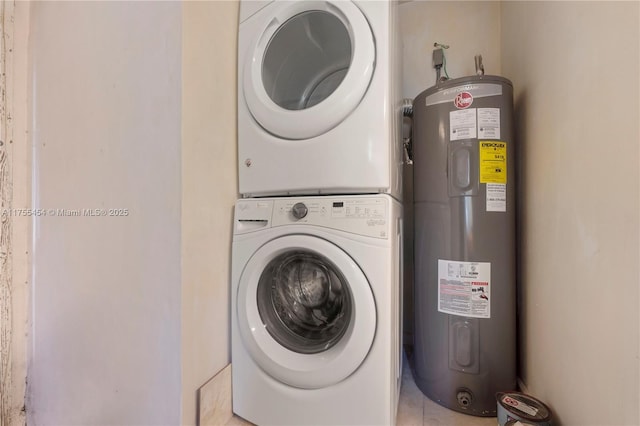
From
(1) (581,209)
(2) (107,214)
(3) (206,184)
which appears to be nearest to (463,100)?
(1) (581,209)

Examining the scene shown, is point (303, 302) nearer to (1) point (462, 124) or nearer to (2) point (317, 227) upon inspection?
(2) point (317, 227)

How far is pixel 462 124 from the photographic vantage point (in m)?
0.93

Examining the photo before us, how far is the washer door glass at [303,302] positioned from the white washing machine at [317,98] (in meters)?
0.25

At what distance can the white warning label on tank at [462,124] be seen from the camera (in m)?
0.92

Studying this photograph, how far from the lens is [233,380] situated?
3.06 ft

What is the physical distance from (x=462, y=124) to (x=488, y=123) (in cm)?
8

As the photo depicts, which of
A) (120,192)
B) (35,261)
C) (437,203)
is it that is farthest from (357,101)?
(35,261)

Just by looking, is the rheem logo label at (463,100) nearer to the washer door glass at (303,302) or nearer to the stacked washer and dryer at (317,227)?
the stacked washer and dryer at (317,227)

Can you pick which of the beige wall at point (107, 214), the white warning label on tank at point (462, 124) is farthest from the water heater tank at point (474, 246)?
the beige wall at point (107, 214)

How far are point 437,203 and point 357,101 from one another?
0.44 metres

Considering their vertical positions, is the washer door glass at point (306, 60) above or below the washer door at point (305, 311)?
above

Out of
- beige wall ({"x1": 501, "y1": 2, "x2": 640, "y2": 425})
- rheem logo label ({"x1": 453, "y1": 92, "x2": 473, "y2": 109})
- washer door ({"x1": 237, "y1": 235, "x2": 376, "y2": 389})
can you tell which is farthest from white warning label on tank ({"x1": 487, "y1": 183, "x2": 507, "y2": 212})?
washer door ({"x1": 237, "y1": 235, "x2": 376, "y2": 389})

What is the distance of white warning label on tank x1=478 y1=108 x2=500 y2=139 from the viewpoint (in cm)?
91

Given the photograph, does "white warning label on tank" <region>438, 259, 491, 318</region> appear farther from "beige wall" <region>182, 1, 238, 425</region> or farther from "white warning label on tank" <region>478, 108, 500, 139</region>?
"beige wall" <region>182, 1, 238, 425</region>
